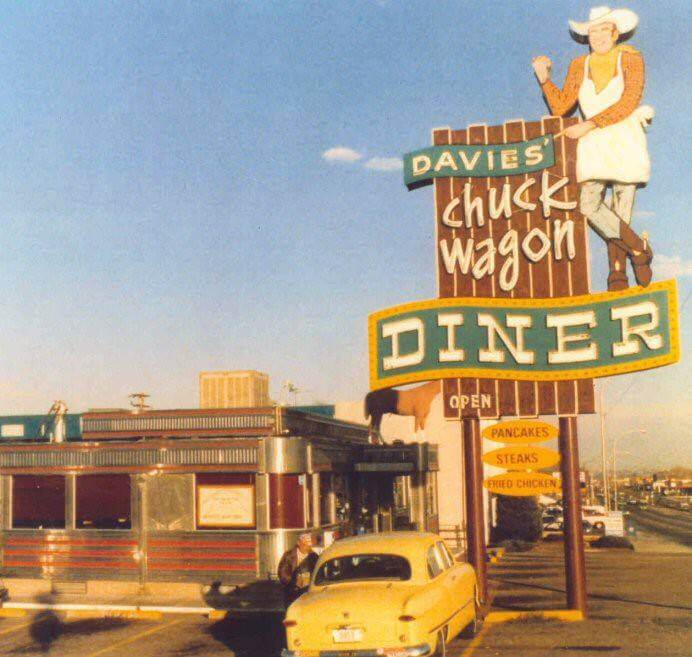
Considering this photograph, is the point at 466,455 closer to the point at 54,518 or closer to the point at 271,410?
the point at 271,410

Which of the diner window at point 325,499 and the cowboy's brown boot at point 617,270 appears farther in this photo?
the diner window at point 325,499

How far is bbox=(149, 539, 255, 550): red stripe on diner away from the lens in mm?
19406

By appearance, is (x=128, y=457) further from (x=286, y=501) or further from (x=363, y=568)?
(x=363, y=568)

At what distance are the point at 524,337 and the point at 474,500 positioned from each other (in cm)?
321

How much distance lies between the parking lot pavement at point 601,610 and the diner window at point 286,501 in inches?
189

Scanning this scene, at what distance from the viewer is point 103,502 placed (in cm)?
2058

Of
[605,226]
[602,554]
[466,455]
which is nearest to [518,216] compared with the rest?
[605,226]

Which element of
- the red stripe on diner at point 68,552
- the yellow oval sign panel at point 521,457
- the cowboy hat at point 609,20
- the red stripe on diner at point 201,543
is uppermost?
the cowboy hat at point 609,20

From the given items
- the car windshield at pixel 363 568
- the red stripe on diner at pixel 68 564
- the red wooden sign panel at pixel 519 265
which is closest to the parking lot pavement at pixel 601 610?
the car windshield at pixel 363 568

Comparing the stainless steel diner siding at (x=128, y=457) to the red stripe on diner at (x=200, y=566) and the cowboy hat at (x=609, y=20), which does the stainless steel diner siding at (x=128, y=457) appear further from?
the cowboy hat at (x=609, y=20)

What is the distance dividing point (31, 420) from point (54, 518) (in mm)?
19681

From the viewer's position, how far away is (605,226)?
625 inches

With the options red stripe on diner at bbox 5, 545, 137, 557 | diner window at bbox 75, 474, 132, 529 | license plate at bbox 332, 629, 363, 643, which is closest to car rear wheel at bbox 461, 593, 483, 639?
license plate at bbox 332, 629, 363, 643

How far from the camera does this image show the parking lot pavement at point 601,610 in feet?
42.4
